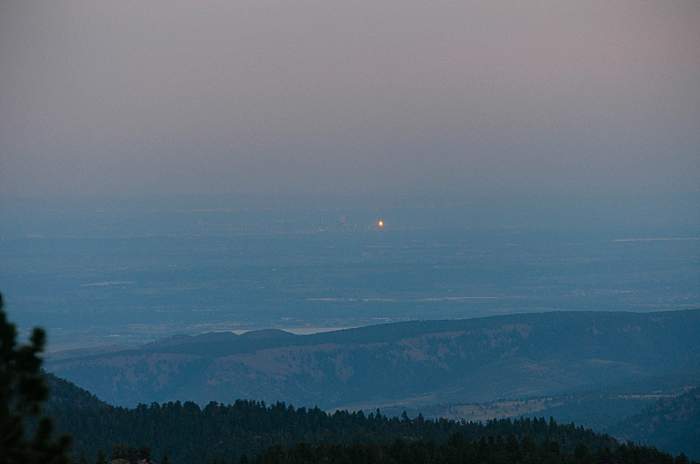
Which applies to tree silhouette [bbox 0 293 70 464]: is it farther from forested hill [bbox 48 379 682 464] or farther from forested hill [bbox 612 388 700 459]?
forested hill [bbox 612 388 700 459]

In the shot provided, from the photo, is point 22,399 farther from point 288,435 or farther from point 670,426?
point 670,426

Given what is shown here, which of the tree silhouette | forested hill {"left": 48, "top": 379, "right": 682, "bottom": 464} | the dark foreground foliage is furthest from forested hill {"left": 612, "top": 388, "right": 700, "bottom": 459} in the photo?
the tree silhouette

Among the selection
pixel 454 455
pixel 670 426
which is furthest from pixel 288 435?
pixel 670 426

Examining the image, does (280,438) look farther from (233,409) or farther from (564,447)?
(564,447)

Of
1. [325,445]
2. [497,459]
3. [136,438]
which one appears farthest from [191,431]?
[497,459]

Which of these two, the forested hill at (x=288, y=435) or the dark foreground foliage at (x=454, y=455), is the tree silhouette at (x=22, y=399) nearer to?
the dark foreground foliage at (x=454, y=455)

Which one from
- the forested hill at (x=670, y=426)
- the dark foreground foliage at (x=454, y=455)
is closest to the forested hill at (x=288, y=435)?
the dark foreground foliage at (x=454, y=455)
